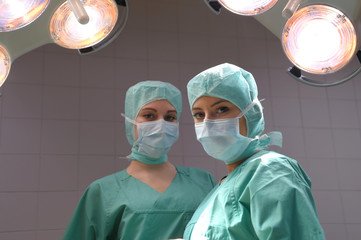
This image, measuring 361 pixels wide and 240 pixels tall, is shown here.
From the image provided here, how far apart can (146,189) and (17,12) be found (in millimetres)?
1093

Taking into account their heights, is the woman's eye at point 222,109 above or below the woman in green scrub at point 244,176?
above

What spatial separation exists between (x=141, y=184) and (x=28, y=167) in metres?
1.10

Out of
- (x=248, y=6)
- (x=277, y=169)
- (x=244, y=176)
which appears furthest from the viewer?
(x=244, y=176)

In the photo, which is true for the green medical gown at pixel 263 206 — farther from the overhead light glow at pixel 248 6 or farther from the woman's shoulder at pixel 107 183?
the woman's shoulder at pixel 107 183

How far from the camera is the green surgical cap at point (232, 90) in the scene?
1.56 meters

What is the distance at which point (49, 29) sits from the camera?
1242 mm

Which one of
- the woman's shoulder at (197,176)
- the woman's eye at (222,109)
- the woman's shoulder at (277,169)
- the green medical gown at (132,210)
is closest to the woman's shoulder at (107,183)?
the green medical gown at (132,210)

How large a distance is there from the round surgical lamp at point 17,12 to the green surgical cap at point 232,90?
2.30 feet

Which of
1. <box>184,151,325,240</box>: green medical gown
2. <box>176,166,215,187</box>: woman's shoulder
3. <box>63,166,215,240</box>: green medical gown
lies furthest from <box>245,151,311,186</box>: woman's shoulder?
<box>176,166,215,187</box>: woman's shoulder

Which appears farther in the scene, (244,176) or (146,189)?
(146,189)

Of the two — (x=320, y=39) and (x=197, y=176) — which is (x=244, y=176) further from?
(x=197, y=176)

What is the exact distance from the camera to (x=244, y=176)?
1397 mm

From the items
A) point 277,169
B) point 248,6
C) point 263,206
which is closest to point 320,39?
point 248,6

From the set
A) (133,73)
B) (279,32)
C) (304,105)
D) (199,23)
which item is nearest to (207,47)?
(199,23)
